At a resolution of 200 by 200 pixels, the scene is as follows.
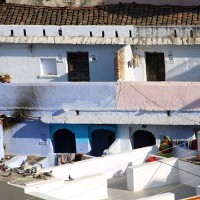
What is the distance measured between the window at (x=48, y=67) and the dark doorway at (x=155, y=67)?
327 cm

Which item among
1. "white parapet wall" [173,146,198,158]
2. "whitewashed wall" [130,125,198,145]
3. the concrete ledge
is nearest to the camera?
"white parapet wall" [173,146,198,158]

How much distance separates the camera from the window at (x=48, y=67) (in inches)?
1859

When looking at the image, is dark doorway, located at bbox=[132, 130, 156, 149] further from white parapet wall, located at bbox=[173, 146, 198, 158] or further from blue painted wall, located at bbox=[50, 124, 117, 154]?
white parapet wall, located at bbox=[173, 146, 198, 158]

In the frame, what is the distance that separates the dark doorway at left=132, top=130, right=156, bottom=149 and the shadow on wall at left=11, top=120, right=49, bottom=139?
120 inches

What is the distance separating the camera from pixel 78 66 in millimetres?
47031

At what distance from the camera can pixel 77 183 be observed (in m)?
37.5

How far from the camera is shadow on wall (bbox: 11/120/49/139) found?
46.5 m

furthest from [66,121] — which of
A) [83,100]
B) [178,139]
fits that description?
[178,139]

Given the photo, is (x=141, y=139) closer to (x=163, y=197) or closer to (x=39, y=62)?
(x=39, y=62)

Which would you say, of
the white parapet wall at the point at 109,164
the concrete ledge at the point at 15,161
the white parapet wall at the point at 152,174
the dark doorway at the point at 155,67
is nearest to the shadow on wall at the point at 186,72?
the dark doorway at the point at 155,67

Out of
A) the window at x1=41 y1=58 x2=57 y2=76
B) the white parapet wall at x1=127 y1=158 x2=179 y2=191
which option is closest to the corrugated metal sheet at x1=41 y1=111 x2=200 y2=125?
the window at x1=41 y1=58 x2=57 y2=76

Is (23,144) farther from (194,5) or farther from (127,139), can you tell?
(194,5)

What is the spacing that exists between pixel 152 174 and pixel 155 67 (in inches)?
320

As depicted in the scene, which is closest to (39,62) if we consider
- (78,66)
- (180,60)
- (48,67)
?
(48,67)
